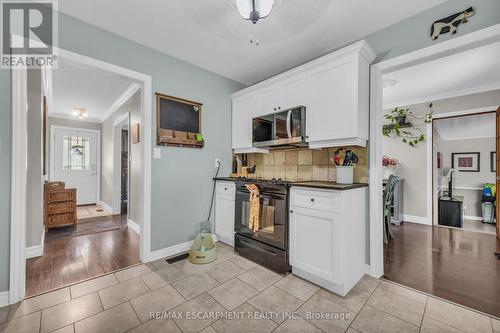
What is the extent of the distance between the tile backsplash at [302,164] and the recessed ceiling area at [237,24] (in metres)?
1.21

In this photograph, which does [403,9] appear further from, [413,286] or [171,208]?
[171,208]

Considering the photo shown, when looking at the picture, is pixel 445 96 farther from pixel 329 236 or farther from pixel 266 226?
pixel 266 226

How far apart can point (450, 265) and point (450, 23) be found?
2.47 meters

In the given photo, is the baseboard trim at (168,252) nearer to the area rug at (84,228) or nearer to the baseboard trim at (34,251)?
the baseboard trim at (34,251)

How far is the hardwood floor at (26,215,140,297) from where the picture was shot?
2.06m

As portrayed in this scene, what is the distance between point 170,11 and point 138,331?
2.56 meters

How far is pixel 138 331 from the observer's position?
1415 millimetres

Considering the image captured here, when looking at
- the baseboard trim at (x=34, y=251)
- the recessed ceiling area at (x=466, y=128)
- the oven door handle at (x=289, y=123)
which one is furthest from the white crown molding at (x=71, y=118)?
the recessed ceiling area at (x=466, y=128)

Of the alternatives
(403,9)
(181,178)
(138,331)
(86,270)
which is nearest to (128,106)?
(181,178)

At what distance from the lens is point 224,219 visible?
117 inches

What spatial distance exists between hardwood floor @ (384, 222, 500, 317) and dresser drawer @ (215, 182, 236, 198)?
1.92 m

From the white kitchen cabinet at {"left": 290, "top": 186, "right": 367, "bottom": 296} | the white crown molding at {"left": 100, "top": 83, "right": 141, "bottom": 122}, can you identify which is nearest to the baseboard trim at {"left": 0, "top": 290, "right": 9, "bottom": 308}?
the white kitchen cabinet at {"left": 290, "top": 186, "right": 367, "bottom": 296}

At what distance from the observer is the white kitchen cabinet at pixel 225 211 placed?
2.86 metres

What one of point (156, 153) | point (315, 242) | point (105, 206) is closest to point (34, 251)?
point (156, 153)
